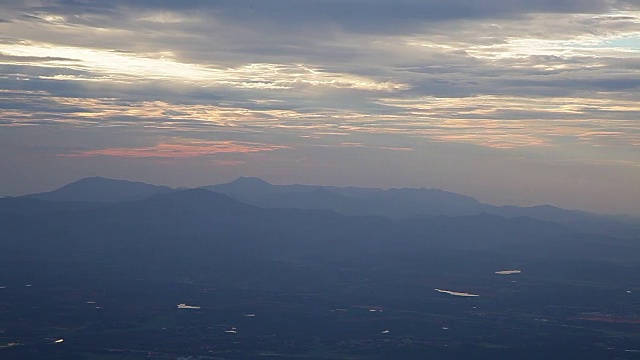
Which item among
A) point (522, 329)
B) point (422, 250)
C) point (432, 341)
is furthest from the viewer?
point (422, 250)

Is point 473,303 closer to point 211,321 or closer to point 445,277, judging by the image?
point 445,277

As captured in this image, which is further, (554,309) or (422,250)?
(422,250)

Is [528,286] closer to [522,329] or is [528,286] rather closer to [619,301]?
[619,301]

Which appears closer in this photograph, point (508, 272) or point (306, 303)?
point (306, 303)

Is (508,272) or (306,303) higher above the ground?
(306,303)

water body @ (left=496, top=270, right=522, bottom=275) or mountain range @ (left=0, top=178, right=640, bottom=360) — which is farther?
water body @ (left=496, top=270, right=522, bottom=275)

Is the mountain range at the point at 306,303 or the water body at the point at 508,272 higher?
the mountain range at the point at 306,303

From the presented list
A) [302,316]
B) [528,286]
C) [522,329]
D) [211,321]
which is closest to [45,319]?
[211,321]

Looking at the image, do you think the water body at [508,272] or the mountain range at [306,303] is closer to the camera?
the mountain range at [306,303]

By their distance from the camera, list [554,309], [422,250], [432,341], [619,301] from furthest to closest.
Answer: [422,250]
[619,301]
[554,309]
[432,341]

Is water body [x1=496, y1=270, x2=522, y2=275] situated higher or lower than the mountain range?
lower
